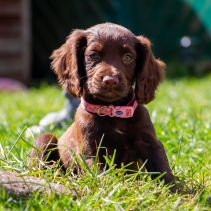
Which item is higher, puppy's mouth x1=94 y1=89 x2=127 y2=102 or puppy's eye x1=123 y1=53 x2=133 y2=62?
puppy's eye x1=123 y1=53 x2=133 y2=62

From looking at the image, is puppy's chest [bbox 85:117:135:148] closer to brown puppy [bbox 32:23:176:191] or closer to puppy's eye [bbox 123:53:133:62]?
brown puppy [bbox 32:23:176:191]

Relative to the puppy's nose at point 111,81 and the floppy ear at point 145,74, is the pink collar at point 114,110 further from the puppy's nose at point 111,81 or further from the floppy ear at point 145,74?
the puppy's nose at point 111,81

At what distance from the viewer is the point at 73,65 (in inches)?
140

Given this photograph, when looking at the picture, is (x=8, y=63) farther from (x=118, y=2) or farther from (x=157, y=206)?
(x=157, y=206)

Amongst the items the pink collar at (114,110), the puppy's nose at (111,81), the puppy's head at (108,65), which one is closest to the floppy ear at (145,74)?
the puppy's head at (108,65)

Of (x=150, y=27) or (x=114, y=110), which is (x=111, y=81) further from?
(x=150, y=27)

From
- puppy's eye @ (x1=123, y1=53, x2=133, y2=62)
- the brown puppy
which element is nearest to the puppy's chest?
the brown puppy

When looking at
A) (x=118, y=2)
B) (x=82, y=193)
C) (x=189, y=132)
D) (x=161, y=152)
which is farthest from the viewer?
(x=118, y=2)

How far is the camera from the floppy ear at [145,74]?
11.4ft

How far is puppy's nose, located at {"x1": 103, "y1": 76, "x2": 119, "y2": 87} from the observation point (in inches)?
125

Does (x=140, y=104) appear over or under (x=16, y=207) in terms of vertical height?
over

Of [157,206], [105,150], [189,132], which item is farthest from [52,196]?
[189,132]

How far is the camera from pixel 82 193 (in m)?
2.81

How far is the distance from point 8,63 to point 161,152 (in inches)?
335
